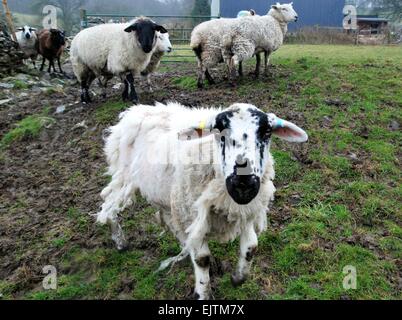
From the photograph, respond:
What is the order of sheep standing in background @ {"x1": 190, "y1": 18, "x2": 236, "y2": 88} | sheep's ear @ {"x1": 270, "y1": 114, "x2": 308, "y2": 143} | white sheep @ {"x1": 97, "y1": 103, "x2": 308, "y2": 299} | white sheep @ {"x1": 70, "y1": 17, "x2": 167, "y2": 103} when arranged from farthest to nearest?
1. sheep standing in background @ {"x1": 190, "y1": 18, "x2": 236, "y2": 88}
2. white sheep @ {"x1": 70, "y1": 17, "x2": 167, "y2": 103}
3. sheep's ear @ {"x1": 270, "y1": 114, "x2": 308, "y2": 143}
4. white sheep @ {"x1": 97, "y1": 103, "x2": 308, "y2": 299}

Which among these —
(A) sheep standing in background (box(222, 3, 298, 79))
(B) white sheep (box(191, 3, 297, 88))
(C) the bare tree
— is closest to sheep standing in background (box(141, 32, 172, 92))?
(B) white sheep (box(191, 3, 297, 88))

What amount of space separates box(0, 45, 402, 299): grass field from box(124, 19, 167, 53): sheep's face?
9.57 ft

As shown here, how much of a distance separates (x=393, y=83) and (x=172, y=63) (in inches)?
296

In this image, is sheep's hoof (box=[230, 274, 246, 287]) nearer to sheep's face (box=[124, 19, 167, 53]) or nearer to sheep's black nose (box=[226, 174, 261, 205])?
sheep's black nose (box=[226, 174, 261, 205])

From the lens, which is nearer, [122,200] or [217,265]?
[217,265]

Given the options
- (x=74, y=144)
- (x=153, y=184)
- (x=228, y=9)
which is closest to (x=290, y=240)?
(x=153, y=184)

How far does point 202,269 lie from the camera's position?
312 cm

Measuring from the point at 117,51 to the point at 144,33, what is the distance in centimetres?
70

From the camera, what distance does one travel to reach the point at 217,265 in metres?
3.71

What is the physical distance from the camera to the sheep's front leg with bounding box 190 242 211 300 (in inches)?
121

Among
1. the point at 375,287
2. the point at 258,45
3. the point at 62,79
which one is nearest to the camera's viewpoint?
the point at 375,287

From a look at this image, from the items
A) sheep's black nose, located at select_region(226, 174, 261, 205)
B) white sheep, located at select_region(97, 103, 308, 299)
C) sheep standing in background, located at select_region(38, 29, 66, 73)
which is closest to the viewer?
sheep's black nose, located at select_region(226, 174, 261, 205)

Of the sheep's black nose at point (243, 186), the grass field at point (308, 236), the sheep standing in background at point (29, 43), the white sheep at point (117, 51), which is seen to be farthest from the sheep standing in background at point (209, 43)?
the sheep standing in background at point (29, 43)
